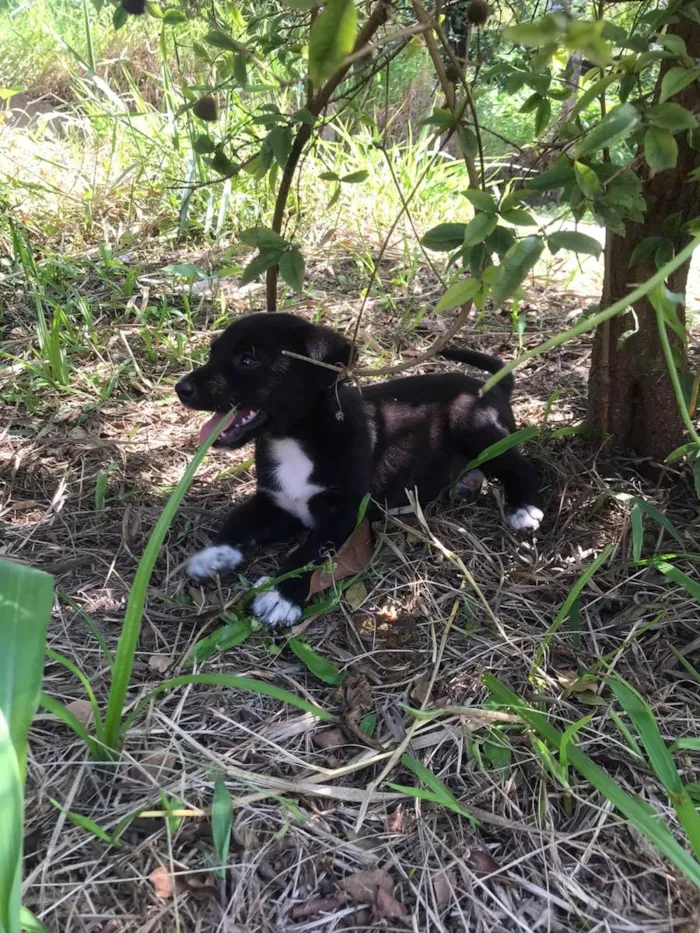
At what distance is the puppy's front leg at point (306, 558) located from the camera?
6.98 feet

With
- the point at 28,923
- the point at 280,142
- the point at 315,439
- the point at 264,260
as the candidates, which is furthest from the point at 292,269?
the point at 28,923

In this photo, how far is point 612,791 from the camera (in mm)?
1437

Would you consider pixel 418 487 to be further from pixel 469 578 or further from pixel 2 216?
pixel 2 216

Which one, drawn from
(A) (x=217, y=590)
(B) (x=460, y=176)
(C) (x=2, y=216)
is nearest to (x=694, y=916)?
(A) (x=217, y=590)

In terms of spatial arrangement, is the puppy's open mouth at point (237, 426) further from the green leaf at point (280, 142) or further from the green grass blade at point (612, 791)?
the green grass blade at point (612, 791)

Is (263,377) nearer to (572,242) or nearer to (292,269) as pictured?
(292,269)

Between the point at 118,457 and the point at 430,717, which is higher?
the point at 118,457

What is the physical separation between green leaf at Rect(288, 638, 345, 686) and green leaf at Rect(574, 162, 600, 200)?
1.28m

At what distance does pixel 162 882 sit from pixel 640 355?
6.91 ft

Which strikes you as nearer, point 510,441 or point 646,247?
point 646,247

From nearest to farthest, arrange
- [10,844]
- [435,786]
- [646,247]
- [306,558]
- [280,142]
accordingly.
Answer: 1. [10,844]
2. [435,786]
3. [280,142]
4. [646,247]
5. [306,558]

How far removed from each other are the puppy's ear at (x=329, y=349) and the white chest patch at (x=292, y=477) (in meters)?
0.33

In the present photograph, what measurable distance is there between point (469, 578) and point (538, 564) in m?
0.32

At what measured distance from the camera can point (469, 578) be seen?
2.12 metres
